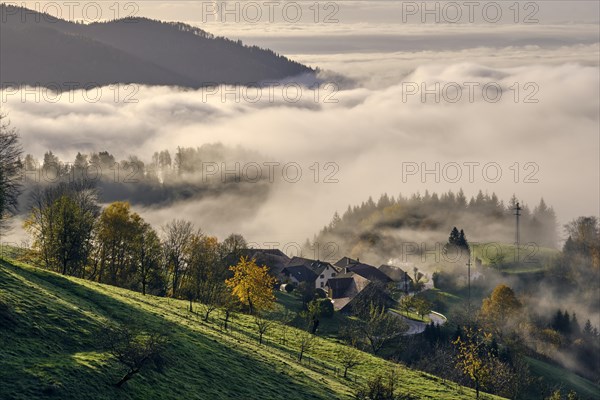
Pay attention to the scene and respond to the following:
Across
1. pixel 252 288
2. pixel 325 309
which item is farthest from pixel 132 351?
pixel 325 309

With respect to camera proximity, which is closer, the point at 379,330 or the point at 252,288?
the point at 252,288

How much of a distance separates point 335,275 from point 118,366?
4788 inches

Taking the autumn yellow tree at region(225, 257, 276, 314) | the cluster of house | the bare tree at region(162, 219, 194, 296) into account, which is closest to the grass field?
the cluster of house

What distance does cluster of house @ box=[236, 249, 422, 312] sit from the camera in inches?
5384

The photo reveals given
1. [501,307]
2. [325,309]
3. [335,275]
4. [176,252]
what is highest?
[176,252]

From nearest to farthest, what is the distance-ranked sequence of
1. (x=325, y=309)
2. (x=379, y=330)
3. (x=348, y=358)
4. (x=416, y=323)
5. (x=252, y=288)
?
(x=348, y=358), (x=252, y=288), (x=379, y=330), (x=325, y=309), (x=416, y=323)

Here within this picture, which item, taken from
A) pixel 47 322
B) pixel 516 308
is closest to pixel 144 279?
pixel 47 322

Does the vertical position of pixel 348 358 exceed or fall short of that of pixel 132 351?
it falls short

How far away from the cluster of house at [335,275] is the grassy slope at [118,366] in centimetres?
5324

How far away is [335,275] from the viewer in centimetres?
16338

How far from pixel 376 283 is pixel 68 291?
267 ft

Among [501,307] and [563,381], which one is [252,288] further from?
[501,307]

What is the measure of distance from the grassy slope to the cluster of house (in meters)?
53.2

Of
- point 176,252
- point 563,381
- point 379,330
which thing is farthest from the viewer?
point 563,381
